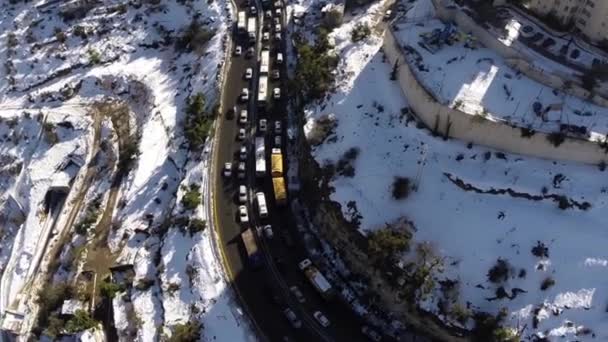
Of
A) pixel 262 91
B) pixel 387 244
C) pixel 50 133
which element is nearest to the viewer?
pixel 387 244

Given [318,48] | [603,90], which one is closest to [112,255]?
[318,48]

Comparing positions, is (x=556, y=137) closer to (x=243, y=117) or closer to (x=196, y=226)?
(x=243, y=117)

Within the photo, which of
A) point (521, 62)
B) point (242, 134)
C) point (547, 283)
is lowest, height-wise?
point (547, 283)

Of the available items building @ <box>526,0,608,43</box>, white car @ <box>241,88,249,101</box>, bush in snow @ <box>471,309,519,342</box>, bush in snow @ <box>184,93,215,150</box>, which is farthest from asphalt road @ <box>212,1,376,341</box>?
building @ <box>526,0,608,43</box>

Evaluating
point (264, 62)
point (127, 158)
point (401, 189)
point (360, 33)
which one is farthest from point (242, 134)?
point (401, 189)

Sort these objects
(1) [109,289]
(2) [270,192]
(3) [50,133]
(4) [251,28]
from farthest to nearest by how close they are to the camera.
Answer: (4) [251,28] < (3) [50,133] < (2) [270,192] < (1) [109,289]

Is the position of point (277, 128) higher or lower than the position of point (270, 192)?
higher

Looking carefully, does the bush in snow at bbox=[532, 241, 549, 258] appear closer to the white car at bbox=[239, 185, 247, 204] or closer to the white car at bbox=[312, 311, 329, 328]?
the white car at bbox=[312, 311, 329, 328]

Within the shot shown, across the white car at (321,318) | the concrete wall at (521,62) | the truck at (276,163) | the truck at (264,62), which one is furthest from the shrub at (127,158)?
the concrete wall at (521,62)
